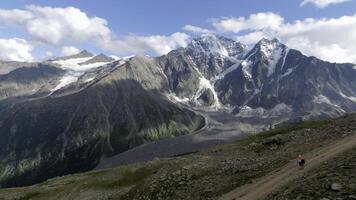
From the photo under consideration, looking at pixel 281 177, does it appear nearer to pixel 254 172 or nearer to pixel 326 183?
pixel 254 172

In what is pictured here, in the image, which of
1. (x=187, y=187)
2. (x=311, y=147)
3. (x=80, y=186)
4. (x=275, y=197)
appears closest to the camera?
(x=275, y=197)

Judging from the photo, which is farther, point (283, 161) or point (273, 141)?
point (273, 141)

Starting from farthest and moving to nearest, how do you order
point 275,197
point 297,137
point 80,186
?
point 80,186, point 297,137, point 275,197

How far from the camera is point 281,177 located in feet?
147

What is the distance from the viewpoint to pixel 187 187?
5150 cm

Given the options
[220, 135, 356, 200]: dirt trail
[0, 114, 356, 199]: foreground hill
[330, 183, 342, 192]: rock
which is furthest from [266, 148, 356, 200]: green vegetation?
[220, 135, 356, 200]: dirt trail

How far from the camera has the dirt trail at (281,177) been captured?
135ft

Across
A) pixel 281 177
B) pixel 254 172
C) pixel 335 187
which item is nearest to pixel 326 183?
pixel 335 187

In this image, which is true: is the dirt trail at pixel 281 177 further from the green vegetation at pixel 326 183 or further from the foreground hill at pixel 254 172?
the green vegetation at pixel 326 183

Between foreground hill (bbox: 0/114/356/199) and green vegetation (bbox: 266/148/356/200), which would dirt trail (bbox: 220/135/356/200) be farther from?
green vegetation (bbox: 266/148/356/200)

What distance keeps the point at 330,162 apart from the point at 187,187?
56.8 feet

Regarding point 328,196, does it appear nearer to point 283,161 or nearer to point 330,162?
point 330,162

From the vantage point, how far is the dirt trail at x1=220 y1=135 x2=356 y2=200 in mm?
41062

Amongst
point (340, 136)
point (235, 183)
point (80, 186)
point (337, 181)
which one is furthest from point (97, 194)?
point (337, 181)
